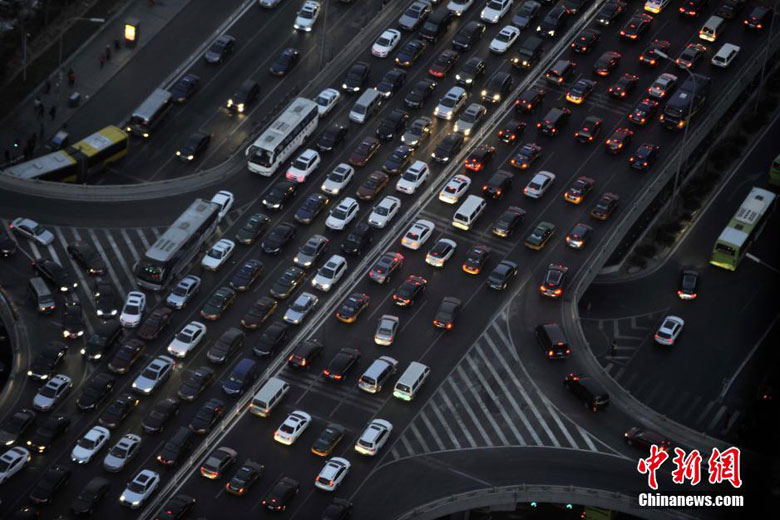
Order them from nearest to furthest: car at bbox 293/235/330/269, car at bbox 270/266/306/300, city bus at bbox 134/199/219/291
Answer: car at bbox 270/266/306/300 → city bus at bbox 134/199/219/291 → car at bbox 293/235/330/269

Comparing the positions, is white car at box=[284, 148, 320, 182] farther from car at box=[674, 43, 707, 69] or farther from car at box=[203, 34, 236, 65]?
car at box=[674, 43, 707, 69]

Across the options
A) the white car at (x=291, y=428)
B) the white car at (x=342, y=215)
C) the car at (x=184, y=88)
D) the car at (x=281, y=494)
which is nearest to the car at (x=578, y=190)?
the white car at (x=342, y=215)

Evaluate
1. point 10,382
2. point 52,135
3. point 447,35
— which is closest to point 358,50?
point 447,35

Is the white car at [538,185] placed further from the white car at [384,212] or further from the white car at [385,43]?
the white car at [385,43]

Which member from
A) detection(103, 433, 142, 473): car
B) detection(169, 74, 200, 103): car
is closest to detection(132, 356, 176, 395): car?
detection(103, 433, 142, 473): car

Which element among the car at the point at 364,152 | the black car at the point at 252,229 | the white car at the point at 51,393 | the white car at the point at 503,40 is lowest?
the white car at the point at 51,393

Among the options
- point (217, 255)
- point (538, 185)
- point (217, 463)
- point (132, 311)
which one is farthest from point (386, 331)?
point (538, 185)
